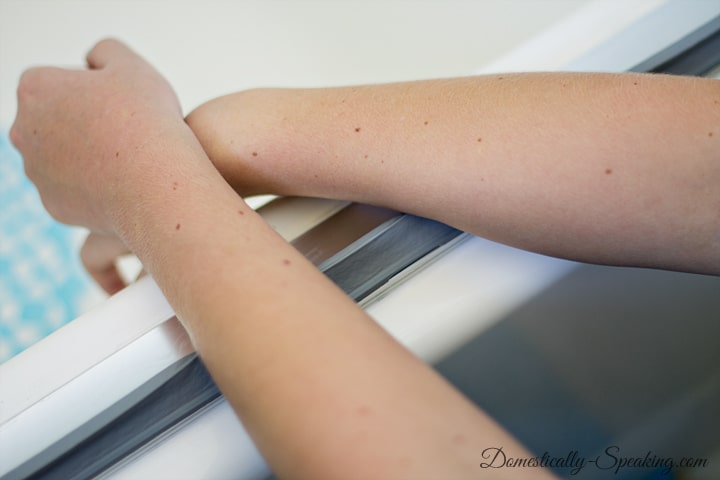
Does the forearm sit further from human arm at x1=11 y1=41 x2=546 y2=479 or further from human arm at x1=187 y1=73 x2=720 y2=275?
human arm at x1=187 y1=73 x2=720 y2=275

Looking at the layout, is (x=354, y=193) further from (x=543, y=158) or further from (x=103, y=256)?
(x=103, y=256)

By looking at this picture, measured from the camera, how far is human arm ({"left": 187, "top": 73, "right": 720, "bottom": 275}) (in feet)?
1.08

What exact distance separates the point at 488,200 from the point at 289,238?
0.51 feet

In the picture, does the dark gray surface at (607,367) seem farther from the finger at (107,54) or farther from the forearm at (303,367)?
the finger at (107,54)

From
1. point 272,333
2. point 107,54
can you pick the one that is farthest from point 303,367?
point 107,54

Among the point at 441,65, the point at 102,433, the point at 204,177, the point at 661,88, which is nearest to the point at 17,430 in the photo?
the point at 102,433

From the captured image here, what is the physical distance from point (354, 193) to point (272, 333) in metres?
0.17

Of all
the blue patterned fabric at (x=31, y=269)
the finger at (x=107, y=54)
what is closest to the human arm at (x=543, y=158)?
the finger at (x=107, y=54)

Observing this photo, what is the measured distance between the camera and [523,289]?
378mm

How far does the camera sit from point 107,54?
21.8 inches

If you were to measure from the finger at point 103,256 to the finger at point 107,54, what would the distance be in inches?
6.6

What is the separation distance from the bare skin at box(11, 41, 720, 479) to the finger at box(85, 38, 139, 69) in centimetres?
4

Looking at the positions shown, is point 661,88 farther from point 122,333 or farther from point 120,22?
point 120,22

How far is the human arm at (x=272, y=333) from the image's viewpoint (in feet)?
0.78
